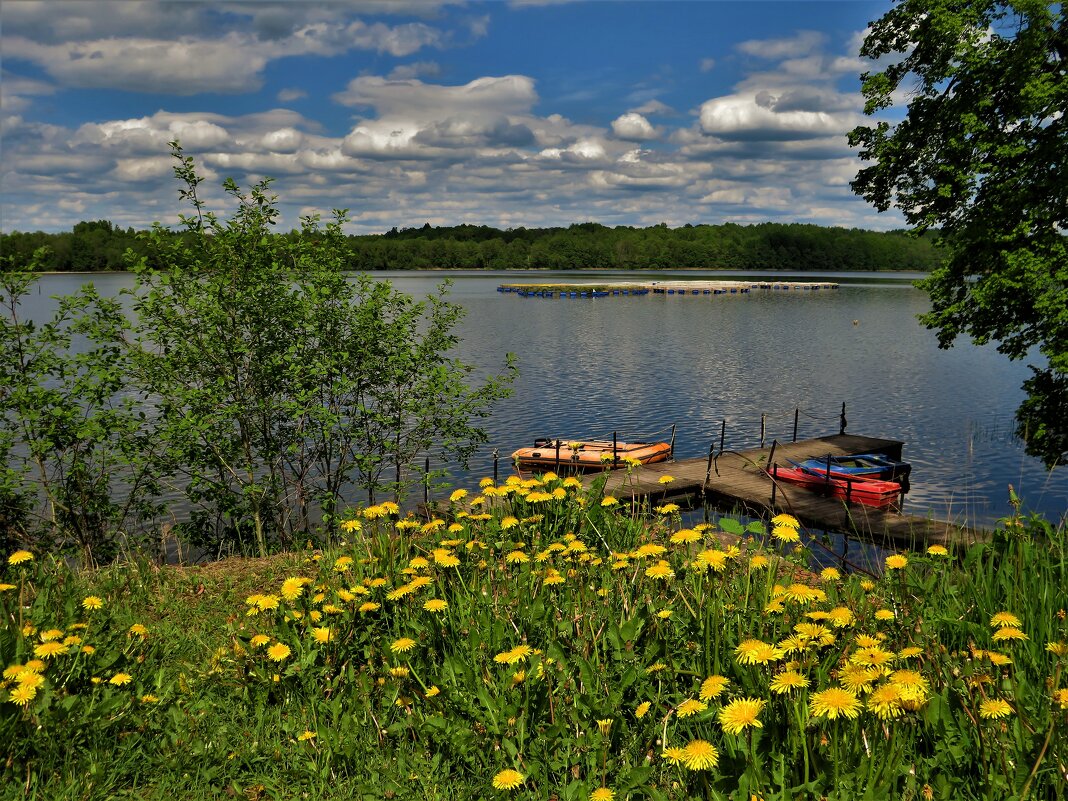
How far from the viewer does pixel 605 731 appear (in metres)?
3.74

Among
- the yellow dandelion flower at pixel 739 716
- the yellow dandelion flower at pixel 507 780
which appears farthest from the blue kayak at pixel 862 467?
the yellow dandelion flower at pixel 739 716

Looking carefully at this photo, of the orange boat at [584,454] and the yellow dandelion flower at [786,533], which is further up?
the yellow dandelion flower at [786,533]

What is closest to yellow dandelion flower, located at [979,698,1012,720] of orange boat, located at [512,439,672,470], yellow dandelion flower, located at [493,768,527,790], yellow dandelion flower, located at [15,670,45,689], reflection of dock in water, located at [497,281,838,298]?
yellow dandelion flower, located at [493,768,527,790]

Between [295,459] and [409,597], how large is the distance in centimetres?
1259

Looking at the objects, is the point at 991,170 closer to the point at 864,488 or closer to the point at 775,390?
the point at 864,488

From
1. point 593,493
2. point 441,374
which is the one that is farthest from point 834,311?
point 593,493

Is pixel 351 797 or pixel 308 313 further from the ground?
pixel 308 313

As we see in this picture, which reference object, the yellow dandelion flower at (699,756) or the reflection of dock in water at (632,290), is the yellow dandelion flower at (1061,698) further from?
the reflection of dock in water at (632,290)

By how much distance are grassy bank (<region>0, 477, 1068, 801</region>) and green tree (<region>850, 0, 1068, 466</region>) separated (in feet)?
56.7

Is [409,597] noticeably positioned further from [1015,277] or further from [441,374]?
[1015,277]

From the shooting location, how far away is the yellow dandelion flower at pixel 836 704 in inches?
107

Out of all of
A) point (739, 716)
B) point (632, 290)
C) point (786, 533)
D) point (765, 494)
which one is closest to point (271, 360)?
point (786, 533)

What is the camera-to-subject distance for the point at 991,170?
2105 centimetres

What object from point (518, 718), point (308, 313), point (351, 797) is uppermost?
point (308, 313)
